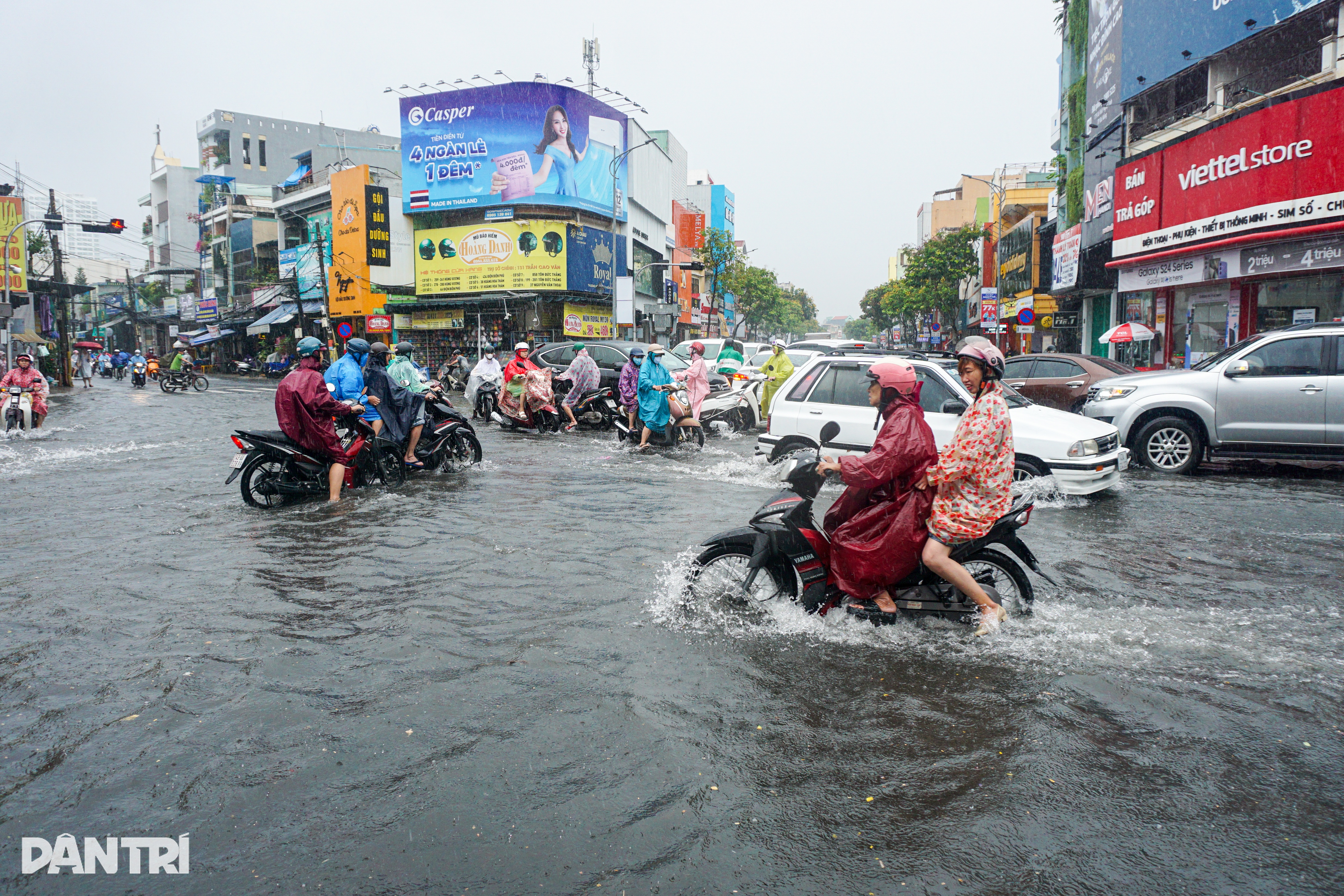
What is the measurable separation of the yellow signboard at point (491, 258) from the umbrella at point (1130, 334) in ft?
80.7

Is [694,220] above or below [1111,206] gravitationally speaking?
above

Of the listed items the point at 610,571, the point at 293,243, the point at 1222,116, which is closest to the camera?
the point at 610,571

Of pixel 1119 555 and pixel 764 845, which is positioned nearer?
pixel 764 845

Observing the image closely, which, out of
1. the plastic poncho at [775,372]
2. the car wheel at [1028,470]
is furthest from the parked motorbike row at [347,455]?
the car wheel at [1028,470]

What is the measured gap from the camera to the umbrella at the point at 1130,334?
63.3 feet

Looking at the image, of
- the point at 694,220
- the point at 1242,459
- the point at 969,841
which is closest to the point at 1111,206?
the point at 1242,459

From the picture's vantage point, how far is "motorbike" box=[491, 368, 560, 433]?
50.9 feet

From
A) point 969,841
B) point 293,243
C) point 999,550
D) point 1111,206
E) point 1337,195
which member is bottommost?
point 969,841

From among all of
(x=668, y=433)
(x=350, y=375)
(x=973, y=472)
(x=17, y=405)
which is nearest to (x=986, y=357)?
(x=973, y=472)

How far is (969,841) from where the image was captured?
2.82 meters

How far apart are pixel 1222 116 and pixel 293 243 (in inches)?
1846

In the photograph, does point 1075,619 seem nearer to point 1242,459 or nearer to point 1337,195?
point 1242,459

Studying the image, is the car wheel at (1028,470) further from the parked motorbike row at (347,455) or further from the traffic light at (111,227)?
the traffic light at (111,227)

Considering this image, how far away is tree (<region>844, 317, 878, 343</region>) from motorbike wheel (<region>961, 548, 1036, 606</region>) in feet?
338
